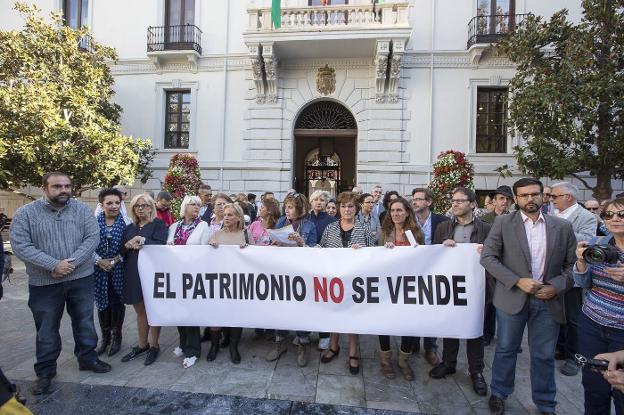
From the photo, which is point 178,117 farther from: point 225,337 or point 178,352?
point 178,352

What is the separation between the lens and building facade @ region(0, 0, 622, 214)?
468 inches

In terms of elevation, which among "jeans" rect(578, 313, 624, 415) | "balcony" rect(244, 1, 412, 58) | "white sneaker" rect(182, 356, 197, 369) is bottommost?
"white sneaker" rect(182, 356, 197, 369)

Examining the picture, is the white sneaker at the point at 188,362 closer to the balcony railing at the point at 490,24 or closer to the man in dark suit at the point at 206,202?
the man in dark suit at the point at 206,202

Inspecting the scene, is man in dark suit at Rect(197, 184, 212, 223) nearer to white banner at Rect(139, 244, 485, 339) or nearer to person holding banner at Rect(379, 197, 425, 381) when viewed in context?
white banner at Rect(139, 244, 485, 339)

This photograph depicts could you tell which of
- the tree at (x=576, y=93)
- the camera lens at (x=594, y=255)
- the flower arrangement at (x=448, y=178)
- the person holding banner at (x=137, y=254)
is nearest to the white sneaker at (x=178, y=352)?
the person holding banner at (x=137, y=254)

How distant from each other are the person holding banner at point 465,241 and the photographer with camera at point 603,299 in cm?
103

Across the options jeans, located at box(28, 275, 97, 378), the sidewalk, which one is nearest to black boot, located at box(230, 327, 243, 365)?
the sidewalk

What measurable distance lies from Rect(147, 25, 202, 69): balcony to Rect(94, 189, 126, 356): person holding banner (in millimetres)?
10685

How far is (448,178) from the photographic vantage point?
9.53 m

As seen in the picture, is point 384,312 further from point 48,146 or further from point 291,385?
point 48,146

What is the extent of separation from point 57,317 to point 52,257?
67cm

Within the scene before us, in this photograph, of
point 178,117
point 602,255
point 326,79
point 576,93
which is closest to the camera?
point 602,255

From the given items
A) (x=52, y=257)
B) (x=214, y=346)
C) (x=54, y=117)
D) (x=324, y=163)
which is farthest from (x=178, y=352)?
(x=324, y=163)

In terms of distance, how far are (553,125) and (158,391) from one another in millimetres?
10011
